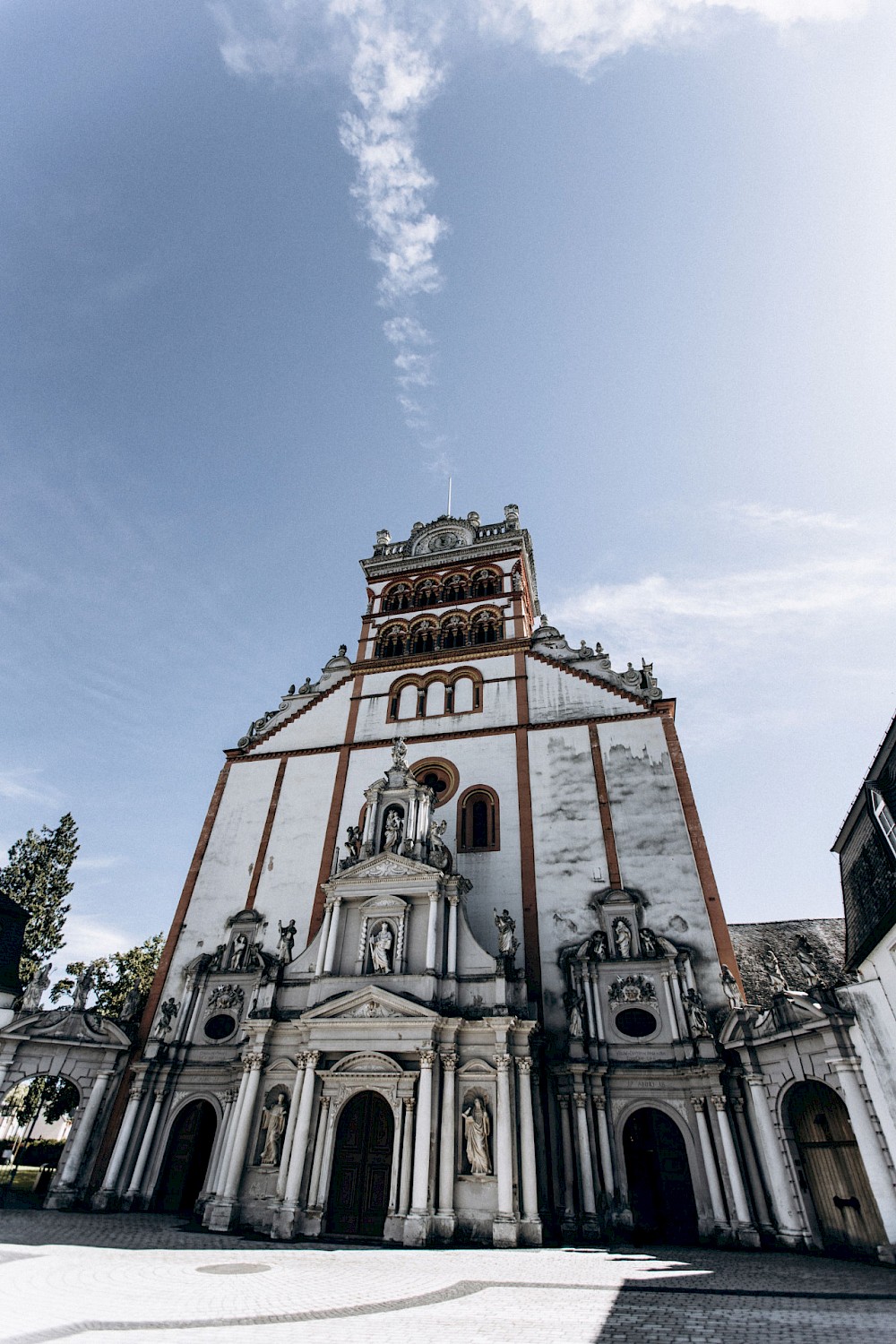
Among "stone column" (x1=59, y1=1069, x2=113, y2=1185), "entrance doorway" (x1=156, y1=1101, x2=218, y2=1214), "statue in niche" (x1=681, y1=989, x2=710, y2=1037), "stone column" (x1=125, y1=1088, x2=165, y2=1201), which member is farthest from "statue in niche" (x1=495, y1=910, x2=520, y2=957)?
"stone column" (x1=59, y1=1069, x2=113, y2=1185)

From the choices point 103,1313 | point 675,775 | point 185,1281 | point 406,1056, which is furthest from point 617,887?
point 103,1313

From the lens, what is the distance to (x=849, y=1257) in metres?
14.5

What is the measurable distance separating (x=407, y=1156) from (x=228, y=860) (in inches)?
525

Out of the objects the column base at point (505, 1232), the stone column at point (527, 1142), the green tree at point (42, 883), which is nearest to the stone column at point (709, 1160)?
the stone column at point (527, 1142)

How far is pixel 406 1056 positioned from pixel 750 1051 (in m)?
9.02

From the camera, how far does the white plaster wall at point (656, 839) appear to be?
20.7 metres

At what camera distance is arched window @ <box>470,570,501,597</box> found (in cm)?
3350

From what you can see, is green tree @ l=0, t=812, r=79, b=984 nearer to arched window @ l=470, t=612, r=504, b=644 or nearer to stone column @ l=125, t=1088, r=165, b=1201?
stone column @ l=125, t=1088, r=165, b=1201

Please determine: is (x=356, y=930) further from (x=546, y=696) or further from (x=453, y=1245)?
(x=546, y=696)

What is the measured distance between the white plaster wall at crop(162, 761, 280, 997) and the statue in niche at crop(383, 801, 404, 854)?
6.62 m

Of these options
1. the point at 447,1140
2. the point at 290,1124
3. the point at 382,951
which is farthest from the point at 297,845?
the point at 447,1140

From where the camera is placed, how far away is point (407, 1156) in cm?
1672

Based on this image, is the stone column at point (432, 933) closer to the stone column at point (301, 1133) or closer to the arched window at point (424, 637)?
the stone column at point (301, 1133)

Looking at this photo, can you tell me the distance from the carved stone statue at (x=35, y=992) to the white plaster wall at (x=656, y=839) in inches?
777
